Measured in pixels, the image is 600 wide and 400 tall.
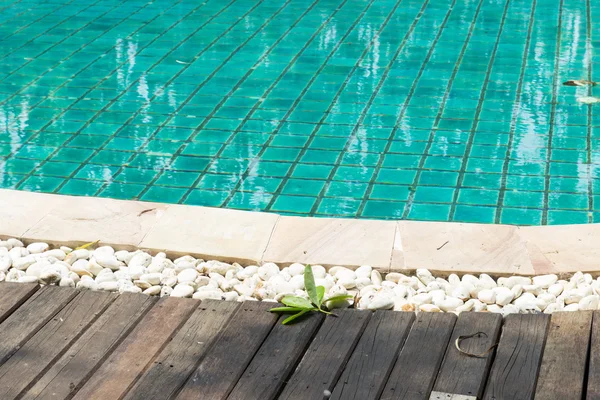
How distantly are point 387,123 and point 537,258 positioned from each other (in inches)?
88.2

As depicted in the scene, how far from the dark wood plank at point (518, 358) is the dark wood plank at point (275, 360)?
716 millimetres

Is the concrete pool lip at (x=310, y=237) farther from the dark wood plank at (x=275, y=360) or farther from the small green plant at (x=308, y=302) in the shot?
the dark wood plank at (x=275, y=360)

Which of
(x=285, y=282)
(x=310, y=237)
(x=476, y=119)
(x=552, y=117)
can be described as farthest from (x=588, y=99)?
(x=285, y=282)

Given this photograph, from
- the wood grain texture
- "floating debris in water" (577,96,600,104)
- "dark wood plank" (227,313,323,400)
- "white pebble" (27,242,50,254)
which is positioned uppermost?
the wood grain texture

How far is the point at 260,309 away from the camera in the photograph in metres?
3.72

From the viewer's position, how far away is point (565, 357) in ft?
10.9

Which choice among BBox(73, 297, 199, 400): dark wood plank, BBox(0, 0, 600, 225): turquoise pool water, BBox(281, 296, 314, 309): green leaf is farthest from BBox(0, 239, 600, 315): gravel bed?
BBox(0, 0, 600, 225): turquoise pool water

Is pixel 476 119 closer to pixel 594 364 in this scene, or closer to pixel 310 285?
pixel 310 285

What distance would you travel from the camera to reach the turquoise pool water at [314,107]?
5.27m

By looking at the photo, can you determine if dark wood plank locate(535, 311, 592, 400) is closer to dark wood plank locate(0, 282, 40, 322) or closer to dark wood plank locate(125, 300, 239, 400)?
dark wood plank locate(125, 300, 239, 400)

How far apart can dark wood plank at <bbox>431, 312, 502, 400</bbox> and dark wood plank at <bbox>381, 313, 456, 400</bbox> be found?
28 millimetres

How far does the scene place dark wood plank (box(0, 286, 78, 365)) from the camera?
3482 millimetres

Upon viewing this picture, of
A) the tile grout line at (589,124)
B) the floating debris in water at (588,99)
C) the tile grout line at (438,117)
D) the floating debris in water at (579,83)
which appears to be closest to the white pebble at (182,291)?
the tile grout line at (438,117)

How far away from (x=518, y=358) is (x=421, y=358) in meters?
0.35
